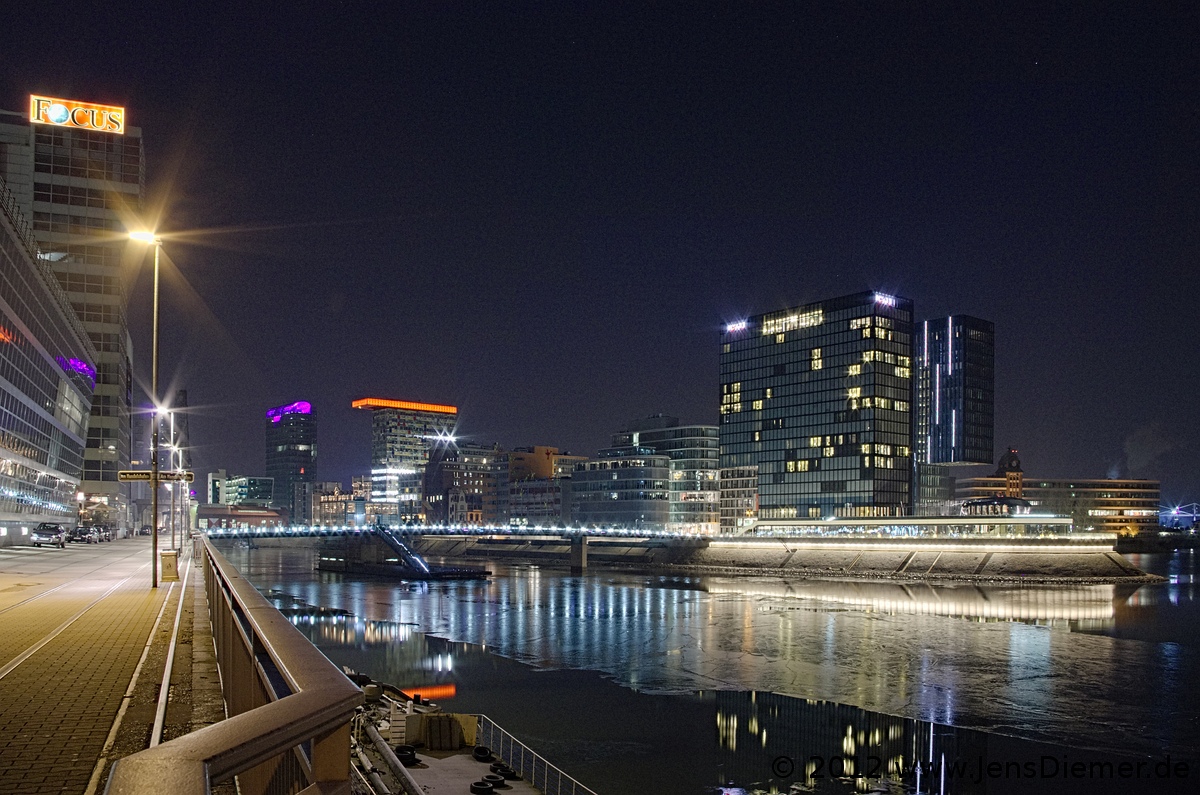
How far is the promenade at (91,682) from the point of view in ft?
30.1

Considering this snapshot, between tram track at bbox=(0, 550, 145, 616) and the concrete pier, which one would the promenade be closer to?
tram track at bbox=(0, 550, 145, 616)

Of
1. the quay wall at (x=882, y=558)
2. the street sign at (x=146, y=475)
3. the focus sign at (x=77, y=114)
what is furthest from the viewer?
the focus sign at (x=77, y=114)

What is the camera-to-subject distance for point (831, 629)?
67.9m

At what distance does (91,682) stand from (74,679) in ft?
1.53

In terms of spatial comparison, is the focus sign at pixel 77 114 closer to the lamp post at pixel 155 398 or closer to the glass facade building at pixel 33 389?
the glass facade building at pixel 33 389

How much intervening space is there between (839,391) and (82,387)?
13244 centimetres

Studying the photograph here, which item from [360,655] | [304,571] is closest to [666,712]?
[360,655]

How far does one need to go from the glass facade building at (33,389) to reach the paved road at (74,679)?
3980 cm

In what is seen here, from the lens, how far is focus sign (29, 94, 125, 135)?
4852 inches

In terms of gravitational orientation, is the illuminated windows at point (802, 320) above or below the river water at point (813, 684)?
above

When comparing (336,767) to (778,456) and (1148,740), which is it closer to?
(1148,740)

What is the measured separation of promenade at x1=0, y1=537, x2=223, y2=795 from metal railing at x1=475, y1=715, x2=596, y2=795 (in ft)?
35.1

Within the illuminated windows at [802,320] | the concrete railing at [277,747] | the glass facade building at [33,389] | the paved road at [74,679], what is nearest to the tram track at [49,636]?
the paved road at [74,679]

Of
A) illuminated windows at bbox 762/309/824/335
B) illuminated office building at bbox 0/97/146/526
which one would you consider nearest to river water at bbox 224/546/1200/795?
illuminated office building at bbox 0/97/146/526
